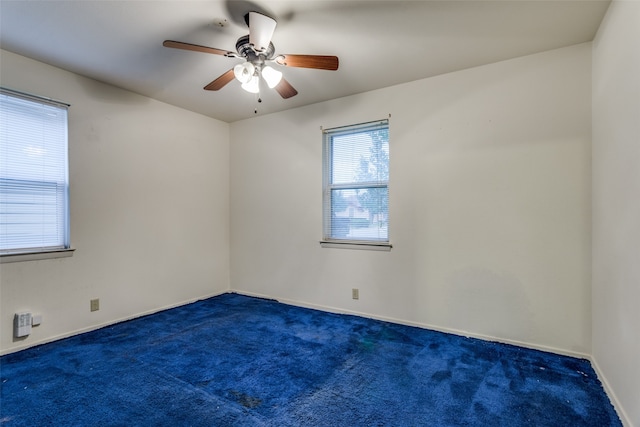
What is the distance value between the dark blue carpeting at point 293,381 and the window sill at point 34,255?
0.76 meters

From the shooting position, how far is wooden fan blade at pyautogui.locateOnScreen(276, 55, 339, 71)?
2.06m

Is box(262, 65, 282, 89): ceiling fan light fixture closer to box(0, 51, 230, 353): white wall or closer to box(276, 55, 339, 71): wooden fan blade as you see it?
box(276, 55, 339, 71): wooden fan blade

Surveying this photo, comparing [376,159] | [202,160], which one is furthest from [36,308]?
[376,159]

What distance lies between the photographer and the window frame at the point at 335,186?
3309 millimetres

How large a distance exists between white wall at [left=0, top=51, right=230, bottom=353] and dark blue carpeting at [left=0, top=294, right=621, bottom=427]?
42cm

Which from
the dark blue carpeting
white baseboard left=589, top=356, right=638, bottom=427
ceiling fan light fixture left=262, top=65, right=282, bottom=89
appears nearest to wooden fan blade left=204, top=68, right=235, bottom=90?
ceiling fan light fixture left=262, top=65, right=282, bottom=89

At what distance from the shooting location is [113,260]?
3.19 metres

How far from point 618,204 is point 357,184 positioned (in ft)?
7.10

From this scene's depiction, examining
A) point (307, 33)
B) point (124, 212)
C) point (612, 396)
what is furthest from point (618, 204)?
point (124, 212)

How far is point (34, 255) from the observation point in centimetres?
A: 263

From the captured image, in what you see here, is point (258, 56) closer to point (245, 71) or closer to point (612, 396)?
point (245, 71)

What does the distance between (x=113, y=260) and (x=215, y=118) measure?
2.23 m

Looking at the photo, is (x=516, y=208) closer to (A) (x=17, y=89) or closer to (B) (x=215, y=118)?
(B) (x=215, y=118)

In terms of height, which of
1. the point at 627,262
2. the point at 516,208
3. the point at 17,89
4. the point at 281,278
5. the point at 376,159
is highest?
the point at 17,89
